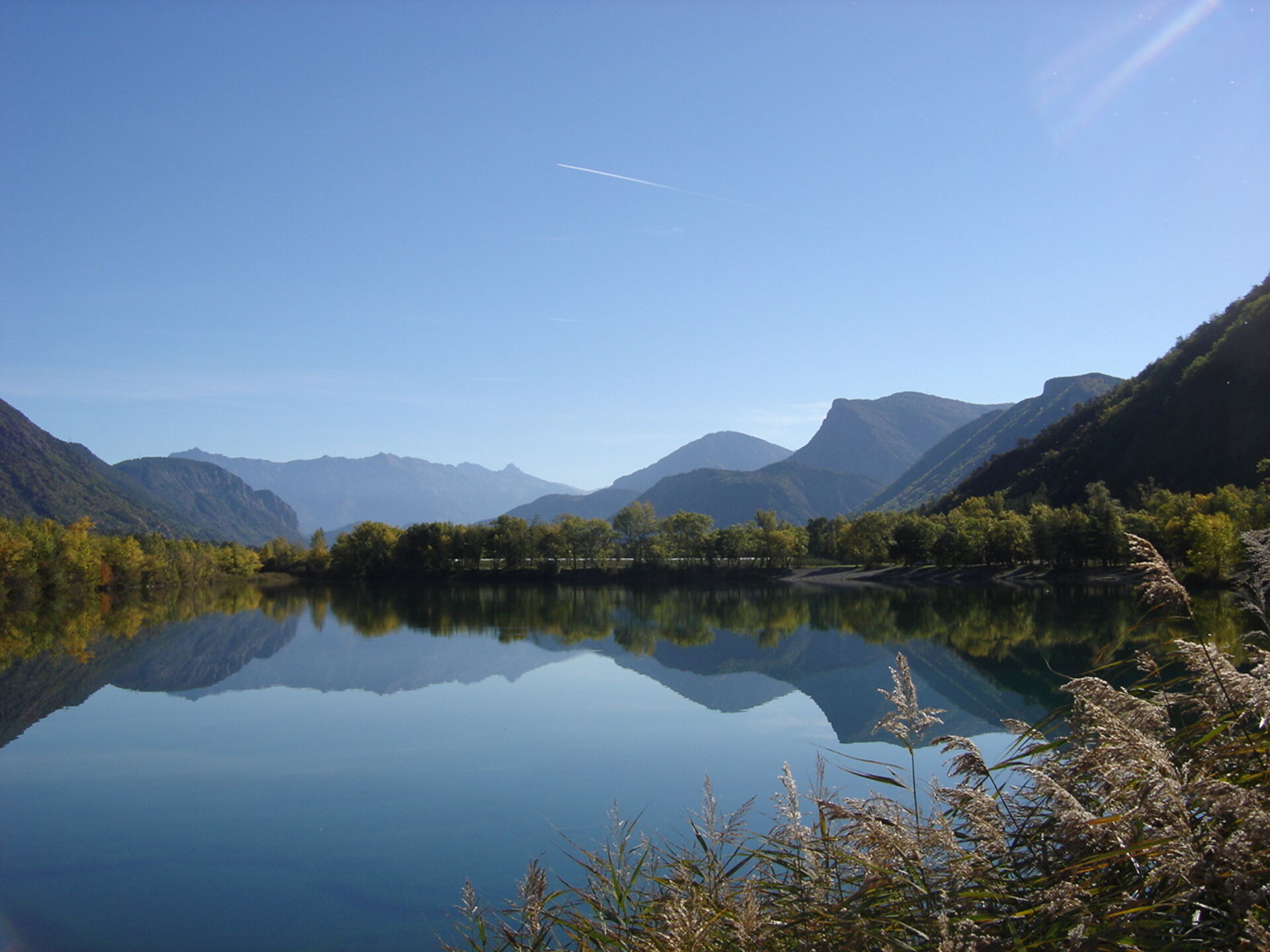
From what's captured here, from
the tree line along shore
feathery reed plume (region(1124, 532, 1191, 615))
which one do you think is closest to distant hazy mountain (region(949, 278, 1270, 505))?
the tree line along shore

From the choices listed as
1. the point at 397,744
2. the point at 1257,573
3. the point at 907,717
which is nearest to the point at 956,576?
the point at 397,744

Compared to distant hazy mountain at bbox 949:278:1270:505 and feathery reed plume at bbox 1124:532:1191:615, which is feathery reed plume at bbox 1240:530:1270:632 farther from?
distant hazy mountain at bbox 949:278:1270:505

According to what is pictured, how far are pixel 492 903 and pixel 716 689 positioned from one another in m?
16.0

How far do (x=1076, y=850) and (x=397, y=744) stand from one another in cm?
1768

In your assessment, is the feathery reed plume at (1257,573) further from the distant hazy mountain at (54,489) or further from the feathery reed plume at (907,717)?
the distant hazy mountain at (54,489)

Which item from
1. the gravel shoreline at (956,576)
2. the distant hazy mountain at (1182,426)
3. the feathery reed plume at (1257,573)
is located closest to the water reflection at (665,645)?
the feathery reed plume at (1257,573)

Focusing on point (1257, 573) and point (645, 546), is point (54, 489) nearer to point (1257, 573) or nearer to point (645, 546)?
point (645, 546)

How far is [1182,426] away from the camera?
257 ft

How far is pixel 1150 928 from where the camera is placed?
235 centimetres

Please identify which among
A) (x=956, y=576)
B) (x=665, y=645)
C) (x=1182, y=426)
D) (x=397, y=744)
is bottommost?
(x=665, y=645)

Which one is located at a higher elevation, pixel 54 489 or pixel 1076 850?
pixel 54 489

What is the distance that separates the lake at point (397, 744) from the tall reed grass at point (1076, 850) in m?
0.45

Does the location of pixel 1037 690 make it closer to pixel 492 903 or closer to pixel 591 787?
pixel 591 787

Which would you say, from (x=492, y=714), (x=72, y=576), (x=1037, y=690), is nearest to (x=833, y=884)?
(x=492, y=714)
